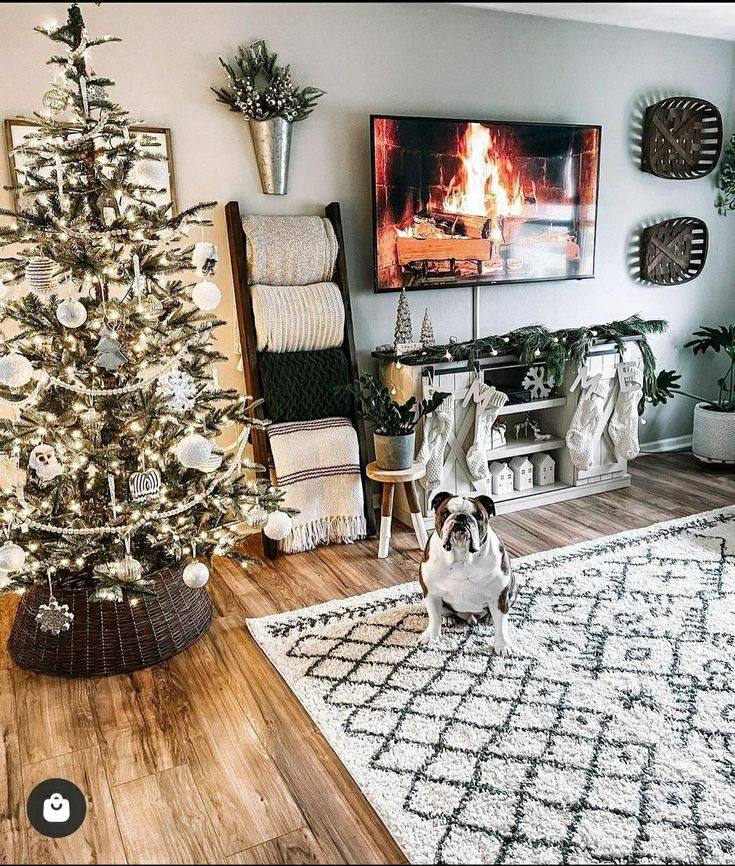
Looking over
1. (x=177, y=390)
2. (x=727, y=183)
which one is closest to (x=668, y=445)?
(x=727, y=183)

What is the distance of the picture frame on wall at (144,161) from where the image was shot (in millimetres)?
2295

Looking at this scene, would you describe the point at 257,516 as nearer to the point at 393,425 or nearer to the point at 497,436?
the point at 393,425

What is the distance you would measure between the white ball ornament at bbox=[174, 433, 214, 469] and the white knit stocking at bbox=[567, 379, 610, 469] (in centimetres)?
221

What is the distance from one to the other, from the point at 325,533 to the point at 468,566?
1.18 meters

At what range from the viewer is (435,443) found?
11.3 ft

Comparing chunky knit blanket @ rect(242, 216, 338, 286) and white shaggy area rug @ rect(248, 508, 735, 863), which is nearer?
white shaggy area rug @ rect(248, 508, 735, 863)

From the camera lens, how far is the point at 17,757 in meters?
2.01

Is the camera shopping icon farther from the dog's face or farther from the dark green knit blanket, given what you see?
the dark green knit blanket

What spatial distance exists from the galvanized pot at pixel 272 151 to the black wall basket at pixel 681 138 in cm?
225

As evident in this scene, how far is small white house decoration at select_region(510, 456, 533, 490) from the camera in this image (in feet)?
12.7

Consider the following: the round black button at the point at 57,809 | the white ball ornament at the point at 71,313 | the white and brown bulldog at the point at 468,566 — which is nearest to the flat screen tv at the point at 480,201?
the white and brown bulldog at the point at 468,566

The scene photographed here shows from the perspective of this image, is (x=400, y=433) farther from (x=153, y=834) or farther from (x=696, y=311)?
(x=696, y=311)

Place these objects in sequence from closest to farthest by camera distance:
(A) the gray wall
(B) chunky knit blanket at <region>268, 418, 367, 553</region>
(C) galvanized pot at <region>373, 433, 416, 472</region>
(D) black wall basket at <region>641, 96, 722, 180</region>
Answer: (A) the gray wall, (C) galvanized pot at <region>373, 433, 416, 472</region>, (B) chunky knit blanket at <region>268, 418, 367, 553</region>, (D) black wall basket at <region>641, 96, 722, 180</region>

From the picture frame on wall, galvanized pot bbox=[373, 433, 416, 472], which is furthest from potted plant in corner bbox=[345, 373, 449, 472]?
the picture frame on wall
